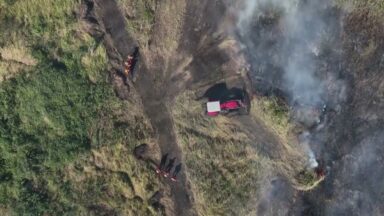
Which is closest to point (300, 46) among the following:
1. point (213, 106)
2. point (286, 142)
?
point (286, 142)

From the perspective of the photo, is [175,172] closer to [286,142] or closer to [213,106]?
[213,106]

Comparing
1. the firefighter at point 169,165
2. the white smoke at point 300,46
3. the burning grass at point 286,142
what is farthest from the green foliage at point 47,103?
the white smoke at point 300,46

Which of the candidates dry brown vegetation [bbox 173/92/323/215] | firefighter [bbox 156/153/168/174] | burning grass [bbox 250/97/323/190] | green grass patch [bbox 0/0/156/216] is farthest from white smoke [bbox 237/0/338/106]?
green grass patch [bbox 0/0/156/216]

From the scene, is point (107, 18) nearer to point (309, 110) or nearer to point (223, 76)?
point (223, 76)

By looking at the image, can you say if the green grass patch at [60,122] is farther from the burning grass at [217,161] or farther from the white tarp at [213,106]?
the white tarp at [213,106]

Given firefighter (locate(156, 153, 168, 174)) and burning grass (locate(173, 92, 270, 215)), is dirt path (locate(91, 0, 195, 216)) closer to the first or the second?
firefighter (locate(156, 153, 168, 174))

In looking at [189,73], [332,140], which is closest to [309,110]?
[332,140]

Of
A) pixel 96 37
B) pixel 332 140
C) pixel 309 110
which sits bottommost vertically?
pixel 332 140
